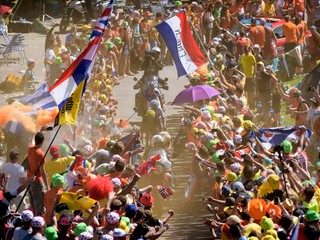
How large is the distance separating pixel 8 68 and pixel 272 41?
23.7 feet

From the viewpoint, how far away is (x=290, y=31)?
26.6m

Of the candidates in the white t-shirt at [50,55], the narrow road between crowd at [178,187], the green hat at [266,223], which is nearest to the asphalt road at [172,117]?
the narrow road between crowd at [178,187]

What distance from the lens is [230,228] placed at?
13.0 m

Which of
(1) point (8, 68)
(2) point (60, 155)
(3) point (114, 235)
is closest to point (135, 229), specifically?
(3) point (114, 235)

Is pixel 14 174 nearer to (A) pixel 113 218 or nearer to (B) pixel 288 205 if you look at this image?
(A) pixel 113 218

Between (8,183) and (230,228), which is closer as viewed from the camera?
(230,228)

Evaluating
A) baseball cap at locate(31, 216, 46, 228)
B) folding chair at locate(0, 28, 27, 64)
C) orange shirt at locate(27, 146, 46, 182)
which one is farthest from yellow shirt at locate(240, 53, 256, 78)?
baseball cap at locate(31, 216, 46, 228)

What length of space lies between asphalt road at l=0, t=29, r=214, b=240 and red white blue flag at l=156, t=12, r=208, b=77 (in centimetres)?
206

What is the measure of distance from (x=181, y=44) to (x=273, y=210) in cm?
709

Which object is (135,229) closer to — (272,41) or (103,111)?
(103,111)

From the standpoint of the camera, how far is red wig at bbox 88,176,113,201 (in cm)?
1425

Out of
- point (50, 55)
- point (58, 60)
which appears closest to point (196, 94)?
point (58, 60)

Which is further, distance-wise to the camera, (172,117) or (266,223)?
(172,117)

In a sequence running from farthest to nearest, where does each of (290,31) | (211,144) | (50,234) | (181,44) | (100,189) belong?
1. (290,31)
2. (181,44)
3. (211,144)
4. (100,189)
5. (50,234)
